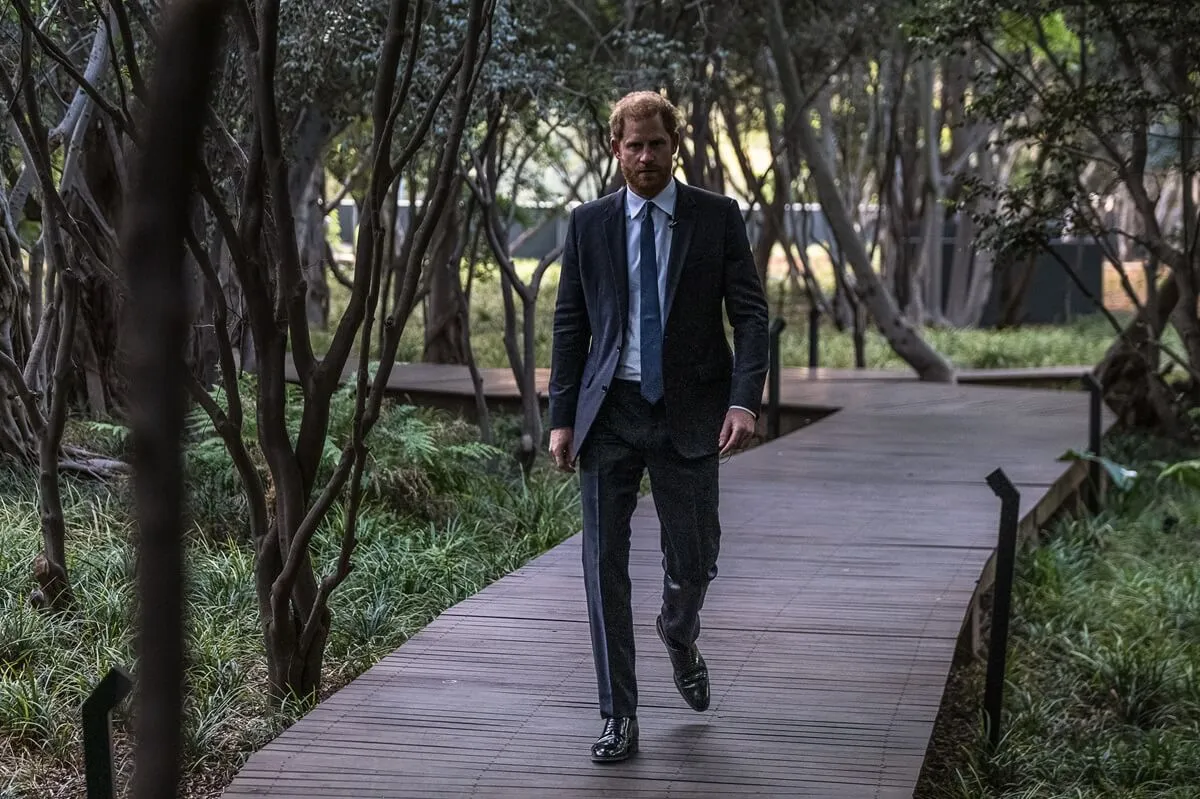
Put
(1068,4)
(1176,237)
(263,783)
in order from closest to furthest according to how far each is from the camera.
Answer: (263,783)
(1068,4)
(1176,237)

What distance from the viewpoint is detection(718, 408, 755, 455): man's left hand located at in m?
4.14

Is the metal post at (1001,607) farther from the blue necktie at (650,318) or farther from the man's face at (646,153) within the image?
the man's face at (646,153)

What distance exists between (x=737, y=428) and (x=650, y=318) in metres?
0.38

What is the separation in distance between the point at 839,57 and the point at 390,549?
1330 centimetres

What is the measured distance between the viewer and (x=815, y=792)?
407cm

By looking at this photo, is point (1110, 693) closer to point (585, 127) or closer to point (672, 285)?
point (672, 285)

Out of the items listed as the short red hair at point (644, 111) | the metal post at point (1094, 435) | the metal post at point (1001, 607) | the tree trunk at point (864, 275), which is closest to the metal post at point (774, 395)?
Result: the metal post at point (1094, 435)

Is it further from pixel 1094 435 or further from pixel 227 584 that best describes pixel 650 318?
pixel 1094 435

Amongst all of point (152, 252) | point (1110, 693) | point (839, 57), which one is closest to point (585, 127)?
point (839, 57)

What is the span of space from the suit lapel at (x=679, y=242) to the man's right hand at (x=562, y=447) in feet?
1.41

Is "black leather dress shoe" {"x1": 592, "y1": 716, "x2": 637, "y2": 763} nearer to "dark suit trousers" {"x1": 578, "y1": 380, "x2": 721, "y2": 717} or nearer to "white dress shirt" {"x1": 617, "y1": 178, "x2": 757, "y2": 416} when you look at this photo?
"dark suit trousers" {"x1": 578, "y1": 380, "x2": 721, "y2": 717}

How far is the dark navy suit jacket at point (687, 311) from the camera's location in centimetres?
419

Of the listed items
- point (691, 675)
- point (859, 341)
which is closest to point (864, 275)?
point (859, 341)

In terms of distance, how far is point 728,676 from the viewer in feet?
17.0
